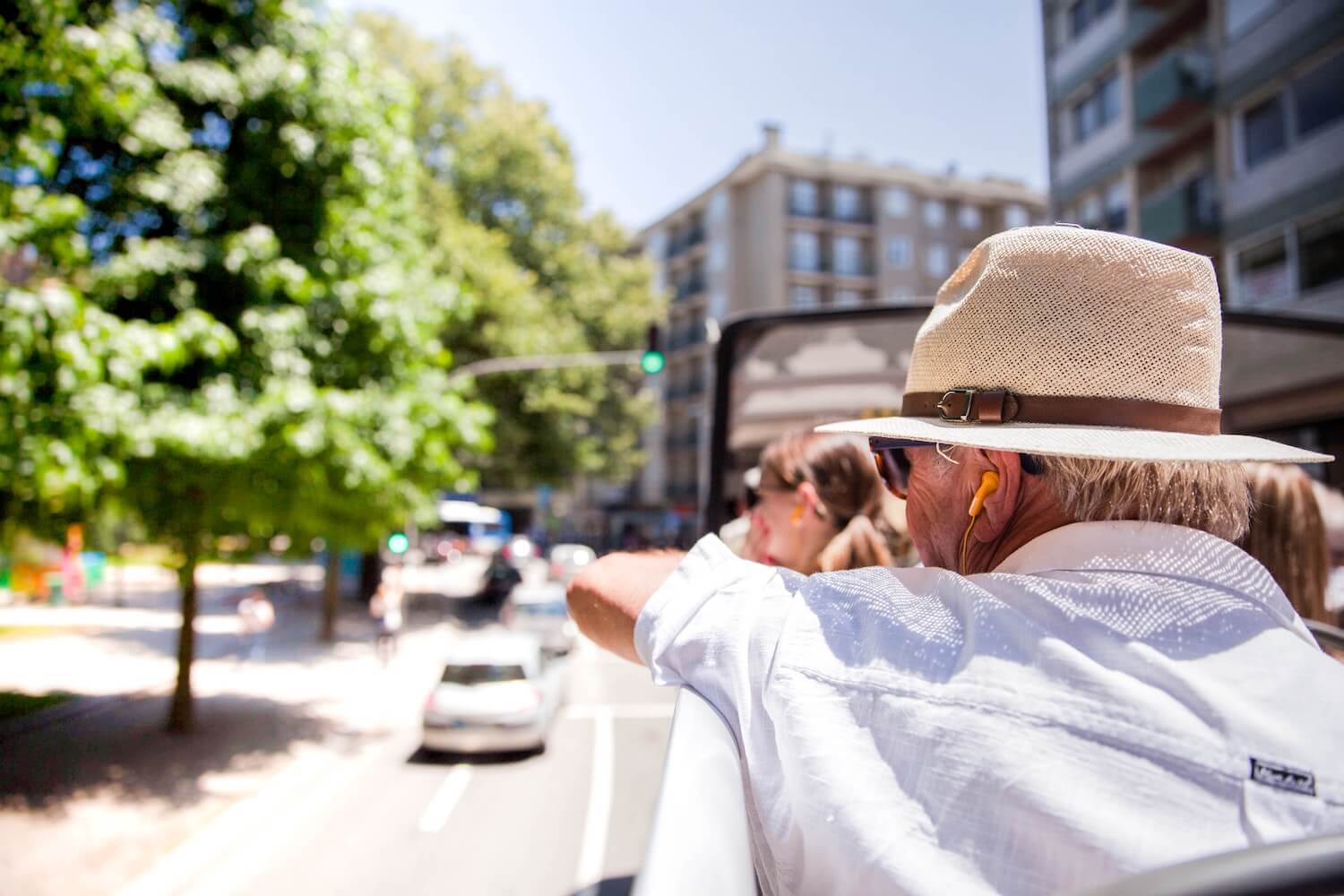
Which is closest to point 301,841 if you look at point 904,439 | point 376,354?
point 904,439

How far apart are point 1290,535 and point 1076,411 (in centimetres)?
218

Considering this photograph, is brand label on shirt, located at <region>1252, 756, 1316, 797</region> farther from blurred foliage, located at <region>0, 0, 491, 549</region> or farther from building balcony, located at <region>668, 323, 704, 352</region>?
building balcony, located at <region>668, 323, 704, 352</region>

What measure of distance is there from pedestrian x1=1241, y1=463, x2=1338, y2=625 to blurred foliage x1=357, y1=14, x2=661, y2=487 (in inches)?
763

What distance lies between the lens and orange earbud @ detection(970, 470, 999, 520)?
3.75 ft

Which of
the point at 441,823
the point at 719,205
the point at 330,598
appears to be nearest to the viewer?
the point at 441,823

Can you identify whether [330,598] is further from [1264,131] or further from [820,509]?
[1264,131]

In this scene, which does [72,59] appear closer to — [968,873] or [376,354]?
[968,873]

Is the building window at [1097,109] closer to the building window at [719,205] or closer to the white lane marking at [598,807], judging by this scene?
the white lane marking at [598,807]

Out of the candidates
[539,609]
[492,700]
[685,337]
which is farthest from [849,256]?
[492,700]

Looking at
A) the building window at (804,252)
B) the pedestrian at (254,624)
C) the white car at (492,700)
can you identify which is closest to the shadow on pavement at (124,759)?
the pedestrian at (254,624)

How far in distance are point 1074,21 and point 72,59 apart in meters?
21.5

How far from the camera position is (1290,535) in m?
2.67

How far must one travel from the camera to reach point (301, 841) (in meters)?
2.85

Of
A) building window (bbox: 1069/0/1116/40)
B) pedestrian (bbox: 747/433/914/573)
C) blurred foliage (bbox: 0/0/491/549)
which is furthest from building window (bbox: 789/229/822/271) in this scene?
pedestrian (bbox: 747/433/914/573)
